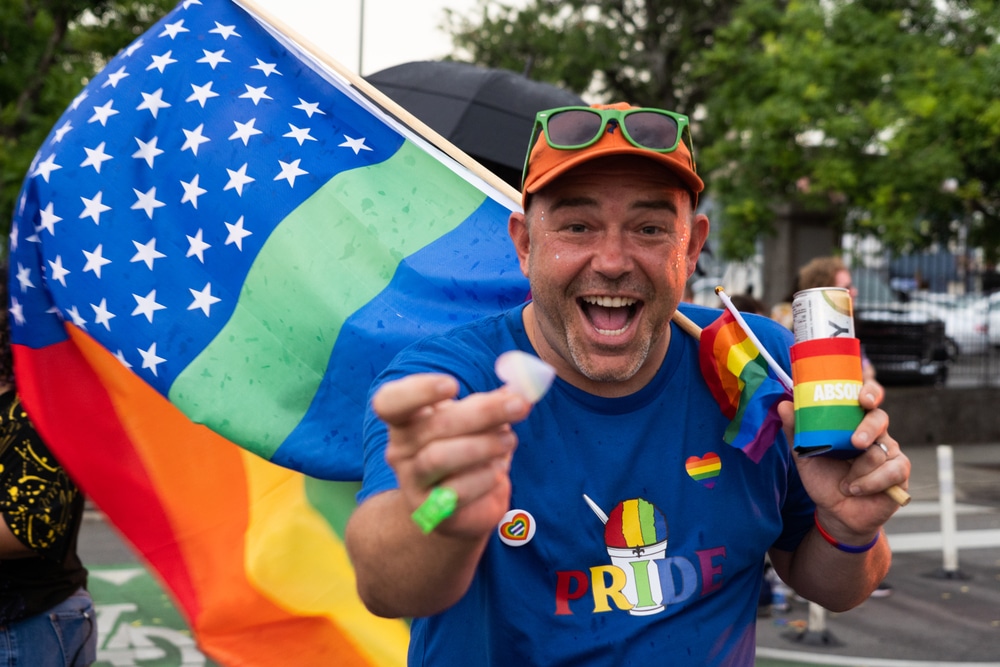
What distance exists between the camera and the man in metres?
2.05

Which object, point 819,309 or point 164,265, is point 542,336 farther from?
point 164,265

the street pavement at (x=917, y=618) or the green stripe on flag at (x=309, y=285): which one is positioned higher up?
the green stripe on flag at (x=309, y=285)

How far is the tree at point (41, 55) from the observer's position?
37.6 ft

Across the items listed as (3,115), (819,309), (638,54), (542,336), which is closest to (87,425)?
(542,336)

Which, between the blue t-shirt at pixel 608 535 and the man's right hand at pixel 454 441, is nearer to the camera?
the man's right hand at pixel 454 441

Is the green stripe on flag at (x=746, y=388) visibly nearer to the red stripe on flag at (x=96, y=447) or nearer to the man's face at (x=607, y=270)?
the man's face at (x=607, y=270)

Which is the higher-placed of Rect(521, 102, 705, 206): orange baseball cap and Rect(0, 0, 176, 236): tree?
Rect(0, 0, 176, 236): tree

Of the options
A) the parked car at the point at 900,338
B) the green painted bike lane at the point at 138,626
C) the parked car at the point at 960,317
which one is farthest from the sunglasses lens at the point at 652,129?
the parked car at the point at 960,317

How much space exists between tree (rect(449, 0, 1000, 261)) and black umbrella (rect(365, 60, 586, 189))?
26.1 feet

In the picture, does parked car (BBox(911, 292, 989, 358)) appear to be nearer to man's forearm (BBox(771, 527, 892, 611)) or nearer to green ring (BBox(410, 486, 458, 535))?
man's forearm (BBox(771, 527, 892, 611))

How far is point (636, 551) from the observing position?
82.6 inches

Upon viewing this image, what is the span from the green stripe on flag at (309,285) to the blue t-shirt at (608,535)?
1.21 meters

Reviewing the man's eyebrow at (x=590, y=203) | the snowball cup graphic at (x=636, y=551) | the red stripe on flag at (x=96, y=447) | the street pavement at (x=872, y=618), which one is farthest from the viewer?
the street pavement at (x=872, y=618)

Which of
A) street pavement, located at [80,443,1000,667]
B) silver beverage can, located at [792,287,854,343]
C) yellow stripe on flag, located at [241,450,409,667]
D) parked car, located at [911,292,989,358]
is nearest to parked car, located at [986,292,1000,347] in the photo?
parked car, located at [911,292,989,358]
